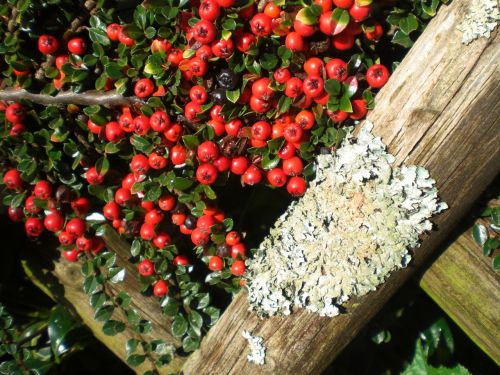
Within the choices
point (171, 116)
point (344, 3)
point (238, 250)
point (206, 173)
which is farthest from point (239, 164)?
point (344, 3)

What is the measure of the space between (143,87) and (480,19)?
3.44 feet

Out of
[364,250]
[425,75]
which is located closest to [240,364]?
[364,250]

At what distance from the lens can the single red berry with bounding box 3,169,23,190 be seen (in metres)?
1.96

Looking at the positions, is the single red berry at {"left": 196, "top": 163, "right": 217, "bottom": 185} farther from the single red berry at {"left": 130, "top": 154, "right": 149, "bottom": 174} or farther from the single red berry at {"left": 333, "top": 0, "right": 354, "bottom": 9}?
the single red berry at {"left": 333, "top": 0, "right": 354, "bottom": 9}

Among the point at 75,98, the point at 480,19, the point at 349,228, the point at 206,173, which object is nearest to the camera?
the point at 480,19

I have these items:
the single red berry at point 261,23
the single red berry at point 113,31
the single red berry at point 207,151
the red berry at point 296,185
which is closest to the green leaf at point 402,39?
the single red berry at point 261,23

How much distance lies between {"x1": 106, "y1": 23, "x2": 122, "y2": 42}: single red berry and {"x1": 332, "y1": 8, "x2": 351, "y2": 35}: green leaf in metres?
0.74

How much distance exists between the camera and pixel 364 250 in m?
1.58

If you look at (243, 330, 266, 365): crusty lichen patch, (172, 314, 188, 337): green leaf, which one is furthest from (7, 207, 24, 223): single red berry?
(243, 330, 266, 365): crusty lichen patch

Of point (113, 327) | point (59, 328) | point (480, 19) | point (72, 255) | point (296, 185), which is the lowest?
point (59, 328)

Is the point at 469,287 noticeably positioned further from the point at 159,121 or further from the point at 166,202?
the point at 159,121

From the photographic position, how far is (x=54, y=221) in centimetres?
199

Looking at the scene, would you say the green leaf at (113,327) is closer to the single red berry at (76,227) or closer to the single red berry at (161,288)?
the single red berry at (161,288)

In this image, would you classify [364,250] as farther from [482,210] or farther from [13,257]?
[13,257]
